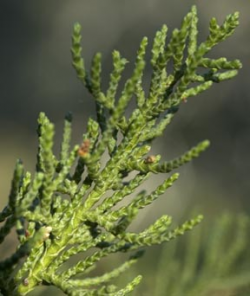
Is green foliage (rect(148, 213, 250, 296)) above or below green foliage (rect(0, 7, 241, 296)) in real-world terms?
above

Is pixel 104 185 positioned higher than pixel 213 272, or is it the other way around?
Answer: pixel 213 272

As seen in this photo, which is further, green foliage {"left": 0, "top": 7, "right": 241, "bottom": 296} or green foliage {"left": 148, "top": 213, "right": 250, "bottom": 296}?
green foliage {"left": 148, "top": 213, "right": 250, "bottom": 296}

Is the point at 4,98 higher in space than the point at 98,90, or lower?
higher

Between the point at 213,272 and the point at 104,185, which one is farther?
the point at 213,272

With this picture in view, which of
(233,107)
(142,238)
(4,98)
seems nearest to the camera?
(142,238)

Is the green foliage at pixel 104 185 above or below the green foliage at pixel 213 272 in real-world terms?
below

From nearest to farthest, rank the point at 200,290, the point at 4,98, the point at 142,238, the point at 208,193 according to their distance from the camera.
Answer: the point at 142,238 → the point at 200,290 → the point at 208,193 → the point at 4,98

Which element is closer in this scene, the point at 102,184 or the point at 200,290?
the point at 102,184

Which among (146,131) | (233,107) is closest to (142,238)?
(146,131)

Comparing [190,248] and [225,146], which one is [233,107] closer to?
[225,146]

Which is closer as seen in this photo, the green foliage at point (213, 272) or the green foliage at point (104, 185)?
the green foliage at point (104, 185)

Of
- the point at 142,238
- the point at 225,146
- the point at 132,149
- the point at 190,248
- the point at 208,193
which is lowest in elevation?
the point at 142,238
